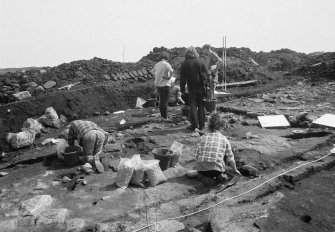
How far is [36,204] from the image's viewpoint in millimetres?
4344

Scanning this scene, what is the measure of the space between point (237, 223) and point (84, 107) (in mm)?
8341

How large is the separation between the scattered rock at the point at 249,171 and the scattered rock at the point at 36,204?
120 inches

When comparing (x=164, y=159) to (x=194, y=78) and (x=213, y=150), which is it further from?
(x=194, y=78)

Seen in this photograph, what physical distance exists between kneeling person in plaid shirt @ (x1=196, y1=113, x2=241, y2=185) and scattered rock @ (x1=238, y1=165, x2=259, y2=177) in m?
0.29

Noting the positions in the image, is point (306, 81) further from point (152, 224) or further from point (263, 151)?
point (152, 224)

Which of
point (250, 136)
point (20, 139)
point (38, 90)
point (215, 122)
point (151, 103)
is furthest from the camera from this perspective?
point (151, 103)

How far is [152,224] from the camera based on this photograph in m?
3.69

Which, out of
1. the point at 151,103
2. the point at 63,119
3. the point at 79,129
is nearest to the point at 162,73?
the point at 151,103

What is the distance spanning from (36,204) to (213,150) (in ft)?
8.64

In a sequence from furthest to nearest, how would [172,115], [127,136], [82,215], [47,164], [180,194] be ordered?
[172,115], [127,136], [47,164], [180,194], [82,215]

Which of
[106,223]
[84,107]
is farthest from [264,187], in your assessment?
[84,107]

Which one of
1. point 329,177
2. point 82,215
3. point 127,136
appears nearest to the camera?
point 82,215

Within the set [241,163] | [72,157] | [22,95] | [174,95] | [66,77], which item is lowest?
[241,163]

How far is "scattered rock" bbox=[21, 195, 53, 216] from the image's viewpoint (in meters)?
4.21
